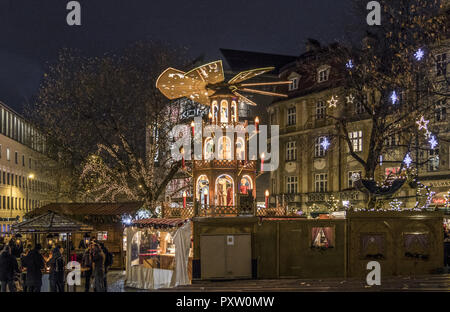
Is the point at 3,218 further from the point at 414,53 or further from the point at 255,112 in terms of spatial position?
the point at 414,53

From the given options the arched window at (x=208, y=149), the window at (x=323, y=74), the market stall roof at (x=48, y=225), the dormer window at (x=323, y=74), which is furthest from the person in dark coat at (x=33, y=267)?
the window at (x=323, y=74)

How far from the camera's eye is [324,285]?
21094mm

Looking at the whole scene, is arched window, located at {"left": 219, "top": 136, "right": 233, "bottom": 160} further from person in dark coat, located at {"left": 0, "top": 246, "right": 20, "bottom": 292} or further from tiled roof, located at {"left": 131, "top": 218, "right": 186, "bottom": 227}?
person in dark coat, located at {"left": 0, "top": 246, "right": 20, "bottom": 292}

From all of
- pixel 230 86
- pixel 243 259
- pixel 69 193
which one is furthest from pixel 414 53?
pixel 69 193

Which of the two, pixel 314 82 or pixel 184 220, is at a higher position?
pixel 314 82

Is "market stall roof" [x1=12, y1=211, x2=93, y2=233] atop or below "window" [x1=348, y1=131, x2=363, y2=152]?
below

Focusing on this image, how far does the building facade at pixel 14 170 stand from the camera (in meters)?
71.8

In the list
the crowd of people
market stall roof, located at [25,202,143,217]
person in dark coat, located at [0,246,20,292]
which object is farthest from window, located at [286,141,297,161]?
person in dark coat, located at [0,246,20,292]

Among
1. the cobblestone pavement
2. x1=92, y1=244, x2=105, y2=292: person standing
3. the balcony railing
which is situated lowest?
the cobblestone pavement

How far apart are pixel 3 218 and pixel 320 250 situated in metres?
53.9

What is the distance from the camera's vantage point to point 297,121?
5659 cm

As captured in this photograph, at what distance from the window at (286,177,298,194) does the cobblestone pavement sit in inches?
1296

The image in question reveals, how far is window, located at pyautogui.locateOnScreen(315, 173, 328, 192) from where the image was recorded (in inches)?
2074
